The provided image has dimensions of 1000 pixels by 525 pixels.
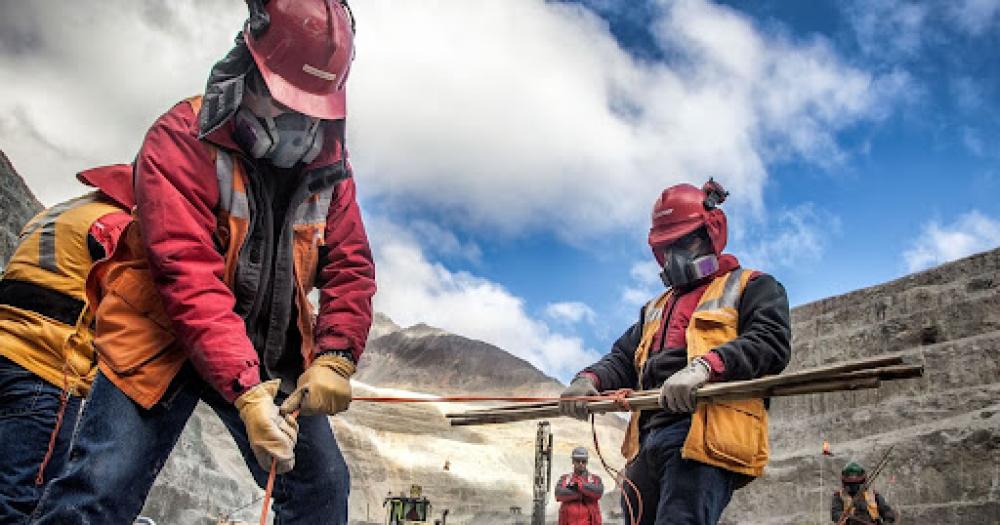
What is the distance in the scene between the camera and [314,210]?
A: 2459 millimetres

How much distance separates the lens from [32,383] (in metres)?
3.18

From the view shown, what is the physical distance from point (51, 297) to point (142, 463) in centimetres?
166

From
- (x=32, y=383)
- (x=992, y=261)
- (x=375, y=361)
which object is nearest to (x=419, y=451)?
(x=375, y=361)

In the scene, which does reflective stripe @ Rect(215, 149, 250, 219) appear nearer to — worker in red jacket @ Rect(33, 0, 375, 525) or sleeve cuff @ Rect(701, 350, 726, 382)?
worker in red jacket @ Rect(33, 0, 375, 525)

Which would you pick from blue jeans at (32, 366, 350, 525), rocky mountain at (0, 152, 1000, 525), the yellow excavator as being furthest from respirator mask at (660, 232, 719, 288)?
the yellow excavator

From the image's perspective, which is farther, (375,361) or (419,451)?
(375,361)

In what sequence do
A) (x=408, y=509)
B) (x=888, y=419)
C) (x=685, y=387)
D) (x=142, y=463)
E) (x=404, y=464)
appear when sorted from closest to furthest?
(x=142, y=463) < (x=685, y=387) < (x=888, y=419) < (x=408, y=509) < (x=404, y=464)

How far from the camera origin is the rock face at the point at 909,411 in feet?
24.6

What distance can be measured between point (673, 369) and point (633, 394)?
0.23 meters

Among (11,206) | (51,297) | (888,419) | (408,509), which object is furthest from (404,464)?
(51,297)

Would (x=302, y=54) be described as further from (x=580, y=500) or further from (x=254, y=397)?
A: (x=580, y=500)

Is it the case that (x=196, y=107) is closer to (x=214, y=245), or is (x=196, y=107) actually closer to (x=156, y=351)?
(x=214, y=245)

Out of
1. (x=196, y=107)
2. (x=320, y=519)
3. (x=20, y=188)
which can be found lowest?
(x=320, y=519)

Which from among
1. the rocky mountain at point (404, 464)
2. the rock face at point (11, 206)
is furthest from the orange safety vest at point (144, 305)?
the rocky mountain at point (404, 464)
